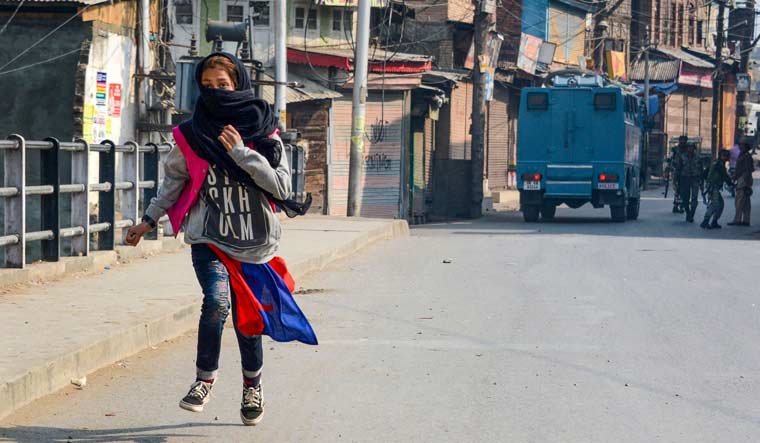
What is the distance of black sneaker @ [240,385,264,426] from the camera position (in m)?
5.80

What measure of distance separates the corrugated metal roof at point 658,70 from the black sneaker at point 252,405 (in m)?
59.9

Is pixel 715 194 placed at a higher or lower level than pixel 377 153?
lower

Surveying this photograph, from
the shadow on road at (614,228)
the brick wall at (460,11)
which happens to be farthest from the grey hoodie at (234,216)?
the brick wall at (460,11)

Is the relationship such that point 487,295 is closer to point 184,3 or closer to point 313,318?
point 313,318

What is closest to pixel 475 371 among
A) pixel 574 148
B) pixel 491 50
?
pixel 574 148

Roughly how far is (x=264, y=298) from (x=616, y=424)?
186 centimetres

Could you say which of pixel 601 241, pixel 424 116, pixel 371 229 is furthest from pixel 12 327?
pixel 424 116

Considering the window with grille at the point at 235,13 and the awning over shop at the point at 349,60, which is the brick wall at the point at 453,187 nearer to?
the awning over shop at the point at 349,60

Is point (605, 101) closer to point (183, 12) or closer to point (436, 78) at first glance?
point (436, 78)

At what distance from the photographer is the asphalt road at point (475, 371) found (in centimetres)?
595

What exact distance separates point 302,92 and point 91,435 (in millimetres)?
25004

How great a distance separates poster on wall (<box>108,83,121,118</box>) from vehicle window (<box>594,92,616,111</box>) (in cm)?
1132

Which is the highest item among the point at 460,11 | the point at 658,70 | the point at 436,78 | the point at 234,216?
the point at 460,11

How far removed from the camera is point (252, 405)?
580 centimetres
